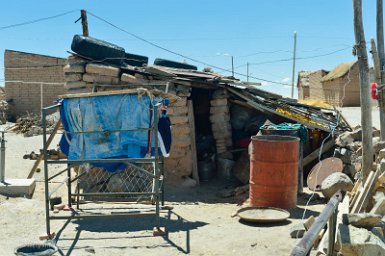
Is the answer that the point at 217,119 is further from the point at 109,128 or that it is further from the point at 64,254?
the point at 64,254

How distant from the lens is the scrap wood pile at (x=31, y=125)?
18484mm

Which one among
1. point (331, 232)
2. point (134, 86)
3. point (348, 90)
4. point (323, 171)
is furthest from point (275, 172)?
point (348, 90)

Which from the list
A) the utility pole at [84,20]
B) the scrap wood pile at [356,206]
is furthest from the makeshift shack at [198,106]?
the utility pole at [84,20]

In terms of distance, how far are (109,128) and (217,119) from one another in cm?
457

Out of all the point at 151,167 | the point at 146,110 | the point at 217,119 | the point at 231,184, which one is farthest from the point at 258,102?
the point at 146,110

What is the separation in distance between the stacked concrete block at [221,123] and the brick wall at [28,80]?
41.5 feet

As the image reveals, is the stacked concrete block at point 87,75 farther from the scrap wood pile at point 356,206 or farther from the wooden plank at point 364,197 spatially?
the wooden plank at point 364,197

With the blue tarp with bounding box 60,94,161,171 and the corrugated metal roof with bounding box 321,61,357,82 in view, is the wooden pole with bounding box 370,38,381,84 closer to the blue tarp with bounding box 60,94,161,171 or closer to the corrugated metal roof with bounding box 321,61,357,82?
the blue tarp with bounding box 60,94,161,171

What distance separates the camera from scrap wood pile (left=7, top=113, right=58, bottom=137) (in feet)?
60.6

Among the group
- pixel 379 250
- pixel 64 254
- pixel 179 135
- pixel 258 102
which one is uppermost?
pixel 258 102

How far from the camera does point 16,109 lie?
2222 centimetres

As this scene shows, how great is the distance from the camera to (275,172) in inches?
294

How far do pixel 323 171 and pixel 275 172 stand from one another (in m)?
2.26

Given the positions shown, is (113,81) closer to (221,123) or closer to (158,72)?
(158,72)
